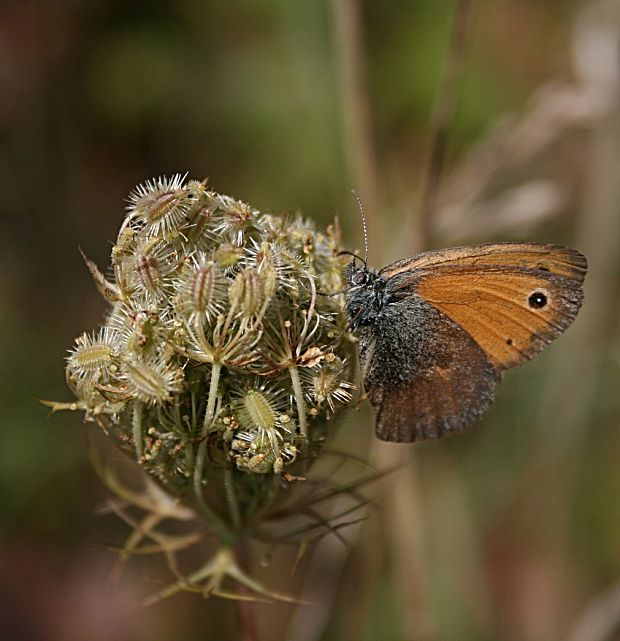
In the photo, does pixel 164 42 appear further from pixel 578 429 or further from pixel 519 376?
pixel 578 429

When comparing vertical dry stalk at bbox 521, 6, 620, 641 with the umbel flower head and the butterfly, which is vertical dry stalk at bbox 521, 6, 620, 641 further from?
the umbel flower head

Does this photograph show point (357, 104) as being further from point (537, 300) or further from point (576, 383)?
point (576, 383)

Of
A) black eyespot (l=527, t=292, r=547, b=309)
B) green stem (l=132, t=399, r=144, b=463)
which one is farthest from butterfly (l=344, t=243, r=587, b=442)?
green stem (l=132, t=399, r=144, b=463)

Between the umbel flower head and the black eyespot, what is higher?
the black eyespot

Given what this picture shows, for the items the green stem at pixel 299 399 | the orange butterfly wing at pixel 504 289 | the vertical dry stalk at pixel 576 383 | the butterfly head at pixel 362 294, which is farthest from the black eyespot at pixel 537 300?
the vertical dry stalk at pixel 576 383

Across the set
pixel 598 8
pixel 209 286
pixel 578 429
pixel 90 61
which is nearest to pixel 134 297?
pixel 209 286

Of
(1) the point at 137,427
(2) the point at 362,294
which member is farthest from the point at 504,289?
(1) the point at 137,427
